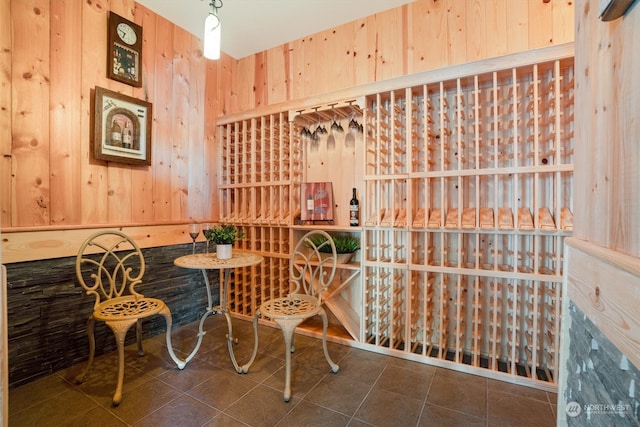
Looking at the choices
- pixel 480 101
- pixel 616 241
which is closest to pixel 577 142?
pixel 616 241

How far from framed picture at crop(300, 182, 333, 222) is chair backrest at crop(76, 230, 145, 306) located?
1.42m

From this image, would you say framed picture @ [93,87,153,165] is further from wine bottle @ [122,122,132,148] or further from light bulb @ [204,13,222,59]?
light bulb @ [204,13,222,59]

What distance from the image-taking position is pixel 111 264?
229 cm

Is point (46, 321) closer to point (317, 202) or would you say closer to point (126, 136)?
point (126, 136)

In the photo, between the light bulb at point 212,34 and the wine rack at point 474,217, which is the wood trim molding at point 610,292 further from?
the light bulb at point 212,34

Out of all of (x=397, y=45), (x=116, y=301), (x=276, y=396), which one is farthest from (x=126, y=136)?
(x=397, y=45)

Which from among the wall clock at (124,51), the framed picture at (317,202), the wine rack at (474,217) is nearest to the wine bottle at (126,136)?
the wall clock at (124,51)

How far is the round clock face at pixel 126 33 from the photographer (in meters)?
2.33

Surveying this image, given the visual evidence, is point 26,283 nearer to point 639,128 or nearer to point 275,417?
point 275,417

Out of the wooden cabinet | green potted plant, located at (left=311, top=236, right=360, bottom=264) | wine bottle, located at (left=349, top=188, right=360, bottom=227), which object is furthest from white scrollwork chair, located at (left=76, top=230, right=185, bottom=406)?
wine bottle, located at (left=349, top=188, right=360, bottom=227)

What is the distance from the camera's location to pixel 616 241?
2.33ft

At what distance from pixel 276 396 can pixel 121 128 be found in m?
2.41

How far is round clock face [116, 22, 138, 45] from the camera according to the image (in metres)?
2.33

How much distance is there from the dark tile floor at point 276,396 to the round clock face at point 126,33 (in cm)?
262
